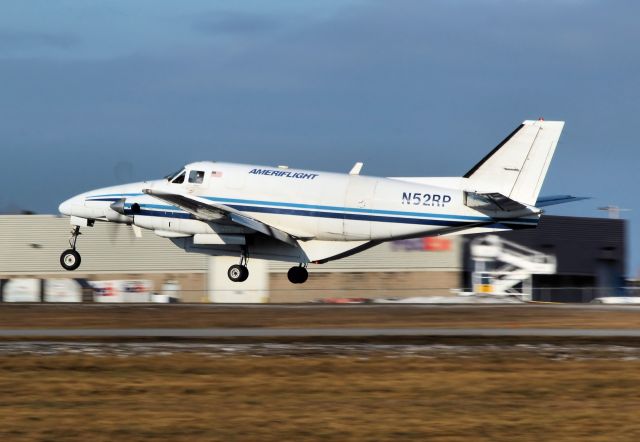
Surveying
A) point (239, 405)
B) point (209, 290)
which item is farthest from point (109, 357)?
point (209, 290)

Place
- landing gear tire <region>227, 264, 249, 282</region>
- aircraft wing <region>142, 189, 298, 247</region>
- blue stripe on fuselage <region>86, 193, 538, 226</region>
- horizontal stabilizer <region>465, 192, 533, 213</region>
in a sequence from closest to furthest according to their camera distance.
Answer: horizontal stabilizer <region>465, 192, 533, 213</region> → blue stripe on fuselage <region>86, 193, 538, 226</region> → aircraft wing <region>142, 189, 298, 247</region> → landing gear tire <region>227, 264, 249, 282</region>

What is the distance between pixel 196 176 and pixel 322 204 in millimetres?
5345

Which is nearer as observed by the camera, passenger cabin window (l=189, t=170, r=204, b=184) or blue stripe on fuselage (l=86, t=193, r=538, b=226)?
blue stripe on fuselage (l=86, t=193, r=538, b=226)

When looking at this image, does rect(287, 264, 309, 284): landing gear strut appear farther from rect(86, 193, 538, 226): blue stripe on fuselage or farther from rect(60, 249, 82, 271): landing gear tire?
rect(60, 249, 82, 271): landing gear tire

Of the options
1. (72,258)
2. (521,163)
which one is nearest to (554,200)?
(521,163)

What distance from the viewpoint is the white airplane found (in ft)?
131

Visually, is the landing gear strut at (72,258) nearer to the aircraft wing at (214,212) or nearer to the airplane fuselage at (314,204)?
the airplane fuselage at (314,204)

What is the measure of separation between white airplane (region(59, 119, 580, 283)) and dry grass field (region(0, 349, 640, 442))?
13.5 m

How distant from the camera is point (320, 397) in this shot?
20484 millimetres

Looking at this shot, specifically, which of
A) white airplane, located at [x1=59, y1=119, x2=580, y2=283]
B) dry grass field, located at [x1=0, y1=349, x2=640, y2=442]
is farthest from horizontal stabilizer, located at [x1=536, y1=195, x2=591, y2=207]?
dry grass field, located at [x1=0, y1=349, x2=640, y2=442]

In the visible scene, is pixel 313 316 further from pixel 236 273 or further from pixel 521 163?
pixel 521 163

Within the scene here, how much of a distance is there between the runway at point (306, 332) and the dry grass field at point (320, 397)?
5539 millimetres

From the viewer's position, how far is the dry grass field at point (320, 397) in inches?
685

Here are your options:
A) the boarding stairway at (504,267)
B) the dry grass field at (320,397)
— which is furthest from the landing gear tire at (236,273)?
the boarding stairway at (504,267)
